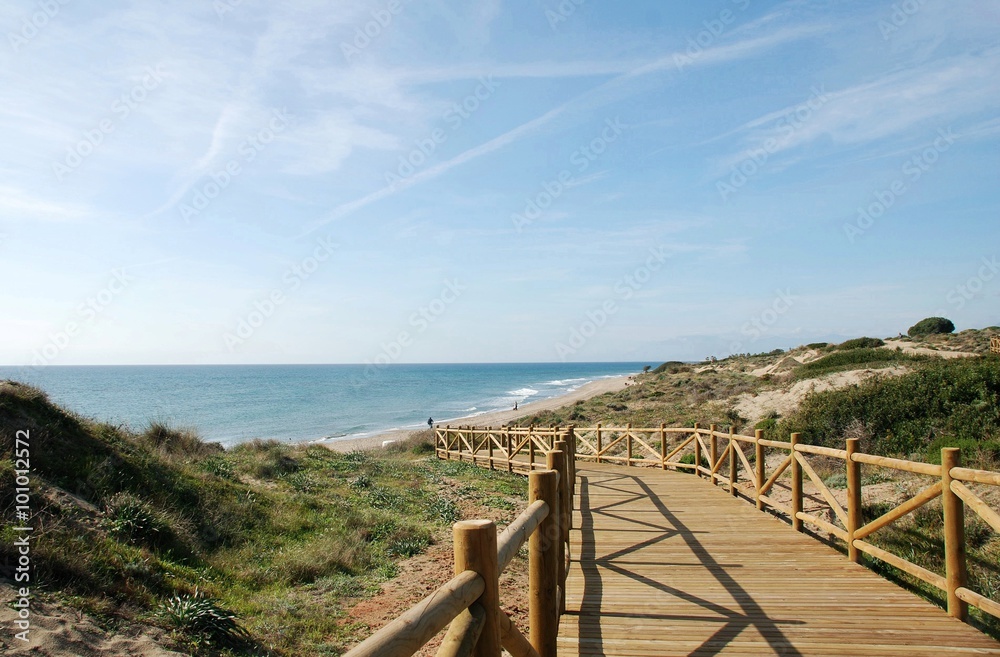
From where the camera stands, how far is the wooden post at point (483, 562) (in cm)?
222

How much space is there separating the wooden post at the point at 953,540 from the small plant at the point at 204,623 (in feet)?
18.5

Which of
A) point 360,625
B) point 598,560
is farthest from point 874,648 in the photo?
point 360,625

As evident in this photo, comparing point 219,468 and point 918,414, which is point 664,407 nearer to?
point 918,414

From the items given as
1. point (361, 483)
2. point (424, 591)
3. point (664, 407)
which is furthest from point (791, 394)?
point (424, 591)

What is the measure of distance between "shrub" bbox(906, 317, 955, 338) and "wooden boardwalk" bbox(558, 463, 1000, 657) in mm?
48716

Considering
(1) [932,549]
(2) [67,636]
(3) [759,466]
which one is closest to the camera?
(2) [67,636]

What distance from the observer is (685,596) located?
4941 millimetres

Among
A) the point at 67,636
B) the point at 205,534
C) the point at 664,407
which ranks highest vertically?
the point at 67,636

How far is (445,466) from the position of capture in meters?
18.5

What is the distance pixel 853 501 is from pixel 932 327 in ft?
167

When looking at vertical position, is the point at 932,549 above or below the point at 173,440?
below

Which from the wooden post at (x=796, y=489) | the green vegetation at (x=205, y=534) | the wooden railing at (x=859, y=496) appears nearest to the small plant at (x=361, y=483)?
the green vegetation at (x=205, y=534)

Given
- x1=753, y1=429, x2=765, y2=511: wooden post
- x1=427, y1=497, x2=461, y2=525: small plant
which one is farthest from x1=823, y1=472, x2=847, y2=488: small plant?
x1=427, y1=497, x2=461, y2=525: small plant

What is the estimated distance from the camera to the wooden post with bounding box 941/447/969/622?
14.4 feet
